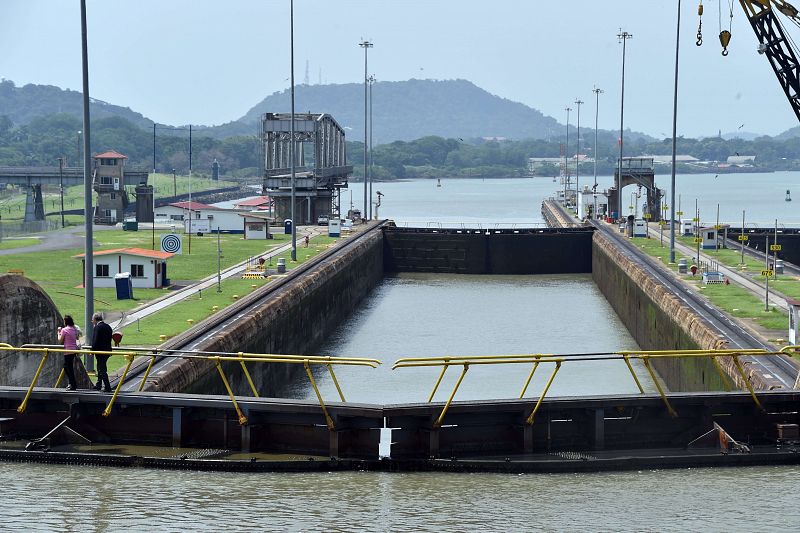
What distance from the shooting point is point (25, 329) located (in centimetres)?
3888

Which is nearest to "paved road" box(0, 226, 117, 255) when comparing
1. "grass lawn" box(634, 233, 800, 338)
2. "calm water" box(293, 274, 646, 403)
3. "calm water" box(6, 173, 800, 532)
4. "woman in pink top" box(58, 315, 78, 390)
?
"calm water" box(293, 274, 646, 403)

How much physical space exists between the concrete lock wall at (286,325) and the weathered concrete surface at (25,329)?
3.19 m

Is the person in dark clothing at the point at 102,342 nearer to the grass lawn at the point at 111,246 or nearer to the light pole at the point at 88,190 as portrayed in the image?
the light pole at the point at 88,190

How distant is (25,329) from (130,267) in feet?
111

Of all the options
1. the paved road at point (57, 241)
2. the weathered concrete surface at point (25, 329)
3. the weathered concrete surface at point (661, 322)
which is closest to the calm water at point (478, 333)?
the weathered concrete surface at point (661, 322)

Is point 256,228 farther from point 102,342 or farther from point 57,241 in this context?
point 102,342

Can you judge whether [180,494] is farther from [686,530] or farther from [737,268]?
[737,268]

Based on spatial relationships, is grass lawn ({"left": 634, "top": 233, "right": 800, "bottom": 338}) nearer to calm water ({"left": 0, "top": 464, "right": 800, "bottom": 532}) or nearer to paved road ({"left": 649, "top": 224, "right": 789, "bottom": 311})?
paved road ({"left": 649, "top": 224, "right": 789, "bottom": 311})

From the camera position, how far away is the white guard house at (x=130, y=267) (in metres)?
72.0

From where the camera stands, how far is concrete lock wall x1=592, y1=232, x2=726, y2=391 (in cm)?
5228

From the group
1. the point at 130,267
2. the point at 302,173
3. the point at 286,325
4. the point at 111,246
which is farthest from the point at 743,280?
the point at 302,173

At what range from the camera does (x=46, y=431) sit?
108ft

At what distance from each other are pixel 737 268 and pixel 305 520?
203 ft

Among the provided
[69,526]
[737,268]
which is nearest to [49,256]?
[737,268]
